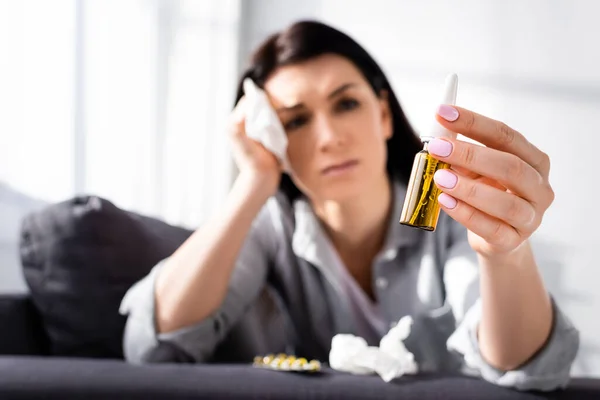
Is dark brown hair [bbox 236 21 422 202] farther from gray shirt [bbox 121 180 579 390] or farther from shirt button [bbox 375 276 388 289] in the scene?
shirt button [bbox 375 276 388 289]

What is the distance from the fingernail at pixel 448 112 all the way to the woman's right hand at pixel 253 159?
0.57 metres

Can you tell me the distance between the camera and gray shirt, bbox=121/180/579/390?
1130 mm

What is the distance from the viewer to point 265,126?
120 cm

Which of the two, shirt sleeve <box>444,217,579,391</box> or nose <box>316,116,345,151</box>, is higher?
nose <box>316,116,345,151</box>

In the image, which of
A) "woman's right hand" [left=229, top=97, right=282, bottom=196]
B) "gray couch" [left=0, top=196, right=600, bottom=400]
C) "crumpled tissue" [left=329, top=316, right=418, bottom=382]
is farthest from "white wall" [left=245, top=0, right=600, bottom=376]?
"crumpled tissue" [left=329, top=316, right=418, bottom=382]

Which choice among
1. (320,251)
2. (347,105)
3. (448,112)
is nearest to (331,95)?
(347,105)

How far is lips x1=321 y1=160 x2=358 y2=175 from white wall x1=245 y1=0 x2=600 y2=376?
125cm

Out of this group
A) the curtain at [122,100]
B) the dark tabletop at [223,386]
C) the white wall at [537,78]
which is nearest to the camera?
the dark tabletop at [223,386]

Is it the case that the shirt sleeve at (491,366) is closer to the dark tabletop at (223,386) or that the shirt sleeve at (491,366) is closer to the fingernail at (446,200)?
the dark tabletop at (223,386)

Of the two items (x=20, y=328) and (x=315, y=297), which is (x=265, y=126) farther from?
(x=20, y=328)

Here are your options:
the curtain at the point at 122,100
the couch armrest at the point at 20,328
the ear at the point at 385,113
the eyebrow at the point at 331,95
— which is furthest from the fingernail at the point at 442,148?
the curtain at the point at 122,100

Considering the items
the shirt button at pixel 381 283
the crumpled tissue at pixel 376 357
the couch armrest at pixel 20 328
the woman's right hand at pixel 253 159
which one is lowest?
the couch armrest at pixel 20 328

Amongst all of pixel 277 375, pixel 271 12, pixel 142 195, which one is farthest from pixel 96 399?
pixel 271 12

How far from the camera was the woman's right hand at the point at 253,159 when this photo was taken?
1215mm
